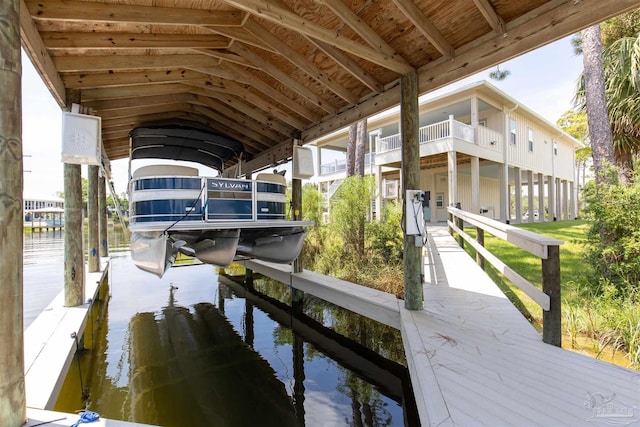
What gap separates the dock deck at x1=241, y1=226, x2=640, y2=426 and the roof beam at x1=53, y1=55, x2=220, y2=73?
4216 mm

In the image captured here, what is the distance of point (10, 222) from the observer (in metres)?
1.92

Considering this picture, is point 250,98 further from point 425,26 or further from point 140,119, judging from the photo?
point 425,26

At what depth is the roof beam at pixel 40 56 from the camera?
2926 mm

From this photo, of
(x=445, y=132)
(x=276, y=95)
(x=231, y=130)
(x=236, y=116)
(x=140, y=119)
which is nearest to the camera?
(x=276, y=95)

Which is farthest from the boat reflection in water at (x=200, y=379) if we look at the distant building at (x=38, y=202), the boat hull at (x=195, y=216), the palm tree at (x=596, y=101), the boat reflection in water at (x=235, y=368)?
the distant building at (x=38, y=202)

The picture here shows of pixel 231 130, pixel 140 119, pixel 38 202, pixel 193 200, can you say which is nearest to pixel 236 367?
pixel 193 200

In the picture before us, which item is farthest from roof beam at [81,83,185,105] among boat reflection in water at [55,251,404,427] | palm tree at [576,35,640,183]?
palm tree at [576,35,640,183]

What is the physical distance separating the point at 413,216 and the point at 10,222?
3434 millimetres

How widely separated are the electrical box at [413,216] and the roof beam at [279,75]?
2.29 m

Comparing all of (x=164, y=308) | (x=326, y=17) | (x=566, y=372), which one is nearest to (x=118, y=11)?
(x=326, y=17)

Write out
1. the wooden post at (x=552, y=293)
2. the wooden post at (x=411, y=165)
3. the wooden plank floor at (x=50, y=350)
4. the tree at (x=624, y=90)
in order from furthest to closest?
1. the tree at (x=624, y=90)
2. the wooden post at (x=411, y=165)
3. the wooden post at (x=552, y=293)
4. the wooden plank floor at (x=50, y=350)

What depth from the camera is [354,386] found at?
381 cm

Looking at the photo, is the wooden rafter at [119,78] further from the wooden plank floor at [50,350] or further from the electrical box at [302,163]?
the wooden plank floor at [50,350]

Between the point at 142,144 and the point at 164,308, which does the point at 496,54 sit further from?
the point at 164,308
